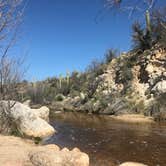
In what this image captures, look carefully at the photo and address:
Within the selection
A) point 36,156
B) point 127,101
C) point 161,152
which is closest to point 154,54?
point 127,101

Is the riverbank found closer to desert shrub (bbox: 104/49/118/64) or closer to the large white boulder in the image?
the large white boulder

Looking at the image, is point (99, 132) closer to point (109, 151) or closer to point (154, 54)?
point (109, 151)

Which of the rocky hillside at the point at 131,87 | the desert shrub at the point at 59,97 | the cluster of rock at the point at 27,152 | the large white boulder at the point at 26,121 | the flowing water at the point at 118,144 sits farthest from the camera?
the desert shrub at the point at 59,97

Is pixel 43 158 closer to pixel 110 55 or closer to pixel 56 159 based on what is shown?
pixel 56 159

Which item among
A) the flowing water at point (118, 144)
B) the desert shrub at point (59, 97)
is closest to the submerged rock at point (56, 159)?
the flowing water at point (118, 144)

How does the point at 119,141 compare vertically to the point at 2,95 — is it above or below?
below

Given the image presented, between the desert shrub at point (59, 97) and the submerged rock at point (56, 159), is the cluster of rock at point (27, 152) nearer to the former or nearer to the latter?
the submerged rock at point (56, 159)

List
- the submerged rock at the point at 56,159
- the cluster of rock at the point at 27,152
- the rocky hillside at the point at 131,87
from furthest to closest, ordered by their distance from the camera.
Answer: the rocky hillside at the point at 131,87
the cluster of rock at the point at 27,152
the submerged rock at the point at 56,159

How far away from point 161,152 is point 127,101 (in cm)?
1890

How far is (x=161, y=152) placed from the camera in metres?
13.0

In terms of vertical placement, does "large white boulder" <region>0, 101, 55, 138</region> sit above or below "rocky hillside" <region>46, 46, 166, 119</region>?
below

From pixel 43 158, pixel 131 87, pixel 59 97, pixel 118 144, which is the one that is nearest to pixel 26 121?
pixel 118 144

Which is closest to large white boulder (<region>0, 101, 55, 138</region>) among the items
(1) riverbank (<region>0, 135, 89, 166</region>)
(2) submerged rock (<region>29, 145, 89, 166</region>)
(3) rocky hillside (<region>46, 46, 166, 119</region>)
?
(1) riverbank (<region>0, 135, 89, 166</region>)

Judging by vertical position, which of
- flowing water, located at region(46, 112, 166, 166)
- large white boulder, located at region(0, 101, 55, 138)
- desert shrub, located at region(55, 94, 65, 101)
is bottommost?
flowing water, located at region(46, 112, 166, 166)
